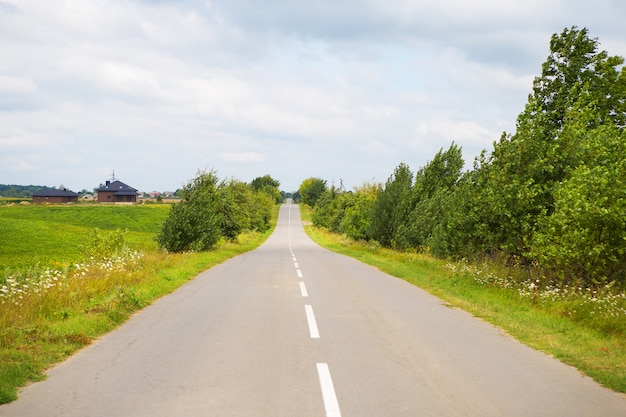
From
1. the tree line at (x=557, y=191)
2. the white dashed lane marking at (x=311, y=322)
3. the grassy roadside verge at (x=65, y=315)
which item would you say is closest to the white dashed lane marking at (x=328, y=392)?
the white dashed lane marking at (x=311, y=322)

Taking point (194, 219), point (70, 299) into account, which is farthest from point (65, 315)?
point (194, 219)

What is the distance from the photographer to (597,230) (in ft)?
38.0

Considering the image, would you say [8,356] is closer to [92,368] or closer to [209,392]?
[92,368]

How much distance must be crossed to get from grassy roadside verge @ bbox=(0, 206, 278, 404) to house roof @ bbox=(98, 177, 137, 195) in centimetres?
12510

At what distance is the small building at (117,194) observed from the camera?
430 feet

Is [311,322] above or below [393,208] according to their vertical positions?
below

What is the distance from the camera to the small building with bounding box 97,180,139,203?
430ft

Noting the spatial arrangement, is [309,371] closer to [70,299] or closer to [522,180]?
[70,299]

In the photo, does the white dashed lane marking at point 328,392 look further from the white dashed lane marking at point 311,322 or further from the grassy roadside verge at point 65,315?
the grassy roadside verge at point 65,315

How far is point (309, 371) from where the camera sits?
6.11 metres

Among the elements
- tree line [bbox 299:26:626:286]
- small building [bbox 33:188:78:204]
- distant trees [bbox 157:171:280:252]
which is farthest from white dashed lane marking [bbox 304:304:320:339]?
small building [bbox 33:188:78:204]

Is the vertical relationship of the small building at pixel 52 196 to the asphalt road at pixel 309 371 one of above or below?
above

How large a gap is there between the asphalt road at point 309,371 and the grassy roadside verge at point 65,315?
26 cm

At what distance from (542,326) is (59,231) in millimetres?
49900
